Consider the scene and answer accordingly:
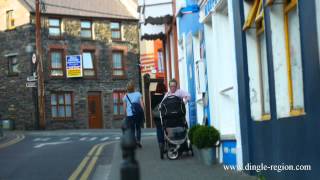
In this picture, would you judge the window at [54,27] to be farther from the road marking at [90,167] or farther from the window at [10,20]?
the road marking at [90,167]

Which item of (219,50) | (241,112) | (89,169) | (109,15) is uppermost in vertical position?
(109,15)

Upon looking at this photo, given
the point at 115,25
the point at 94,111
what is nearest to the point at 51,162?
the point at 94,111

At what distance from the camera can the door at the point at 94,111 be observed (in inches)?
1780

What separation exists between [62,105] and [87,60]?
412 centimetres

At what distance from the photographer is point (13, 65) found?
4441 centimetres

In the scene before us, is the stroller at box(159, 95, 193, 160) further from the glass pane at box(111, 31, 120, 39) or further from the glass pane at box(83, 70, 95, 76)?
the glass pane at box(111, 31, 120, 39)

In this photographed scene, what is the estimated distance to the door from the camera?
45.2 m

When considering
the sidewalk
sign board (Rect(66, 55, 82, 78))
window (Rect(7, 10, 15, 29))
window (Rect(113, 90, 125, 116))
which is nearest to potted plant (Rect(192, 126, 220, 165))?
the sidewalk

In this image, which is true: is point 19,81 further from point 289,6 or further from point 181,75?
point 289,6

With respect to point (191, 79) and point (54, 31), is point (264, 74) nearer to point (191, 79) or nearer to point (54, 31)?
point (191, 79)

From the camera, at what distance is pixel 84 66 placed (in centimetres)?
4559

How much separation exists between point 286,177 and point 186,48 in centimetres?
935

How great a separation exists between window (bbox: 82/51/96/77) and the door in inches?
61.3

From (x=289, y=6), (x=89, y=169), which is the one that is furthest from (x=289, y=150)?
(x=89, y=169)
